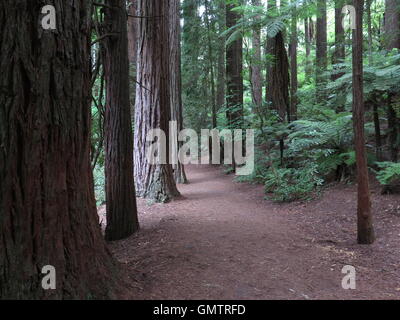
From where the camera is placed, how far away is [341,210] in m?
6.80

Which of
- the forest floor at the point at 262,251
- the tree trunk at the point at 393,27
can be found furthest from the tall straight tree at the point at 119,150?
the tree trunk at the point at 393,27

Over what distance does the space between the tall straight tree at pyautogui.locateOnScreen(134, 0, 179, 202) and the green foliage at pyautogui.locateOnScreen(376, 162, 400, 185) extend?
4.89 meters

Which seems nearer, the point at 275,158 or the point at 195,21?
the point at 275,158

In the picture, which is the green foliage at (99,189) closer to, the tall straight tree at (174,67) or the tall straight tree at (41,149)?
the tall straight tree at (174,67)

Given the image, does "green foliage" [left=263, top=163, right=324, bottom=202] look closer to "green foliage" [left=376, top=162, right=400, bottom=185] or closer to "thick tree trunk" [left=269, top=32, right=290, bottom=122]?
"green foliage" [left=376, top=162, right=400, bottom=185]

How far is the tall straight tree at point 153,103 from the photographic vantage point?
822 cm

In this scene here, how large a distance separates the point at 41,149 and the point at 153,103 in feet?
19.0

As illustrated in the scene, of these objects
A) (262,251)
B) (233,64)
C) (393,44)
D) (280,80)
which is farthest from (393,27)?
(233,64)

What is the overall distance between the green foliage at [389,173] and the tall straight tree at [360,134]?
5.06 ft

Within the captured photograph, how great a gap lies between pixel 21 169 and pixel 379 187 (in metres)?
7.18

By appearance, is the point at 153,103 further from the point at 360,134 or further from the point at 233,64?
the point at 233,64

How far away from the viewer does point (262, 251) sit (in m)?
4.88
